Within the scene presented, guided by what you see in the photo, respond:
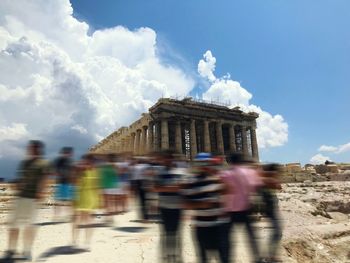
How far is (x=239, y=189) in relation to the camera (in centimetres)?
525

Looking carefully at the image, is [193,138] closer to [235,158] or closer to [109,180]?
[109,180]

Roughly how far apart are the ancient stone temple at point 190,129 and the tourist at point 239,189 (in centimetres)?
3163

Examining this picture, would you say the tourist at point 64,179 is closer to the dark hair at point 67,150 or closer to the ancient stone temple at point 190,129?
the dark hair at point 67,150

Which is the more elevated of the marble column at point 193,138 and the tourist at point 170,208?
the marble column at point 193,138

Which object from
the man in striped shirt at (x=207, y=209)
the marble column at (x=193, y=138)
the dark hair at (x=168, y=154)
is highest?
the marble column at (x=193, y=138)

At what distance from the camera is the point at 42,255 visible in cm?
612

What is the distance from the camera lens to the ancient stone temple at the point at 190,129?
40594mm

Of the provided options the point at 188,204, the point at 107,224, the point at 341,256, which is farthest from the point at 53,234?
the point at 341,256

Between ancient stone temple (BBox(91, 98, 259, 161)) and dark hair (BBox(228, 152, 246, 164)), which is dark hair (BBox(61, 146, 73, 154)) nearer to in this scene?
dark hair (BBox(228, 152, 246, 164))

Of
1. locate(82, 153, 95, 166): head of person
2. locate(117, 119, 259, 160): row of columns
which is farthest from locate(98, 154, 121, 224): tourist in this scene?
locate(117, 119, 259, 160): row of columns

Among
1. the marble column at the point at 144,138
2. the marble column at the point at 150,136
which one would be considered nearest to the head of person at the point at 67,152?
the marble column at the point at 150,136

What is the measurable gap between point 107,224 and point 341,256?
5774 millimetres

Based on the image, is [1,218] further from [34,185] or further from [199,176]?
[199,176]

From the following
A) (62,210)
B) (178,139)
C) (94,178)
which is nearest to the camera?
(94,178)
